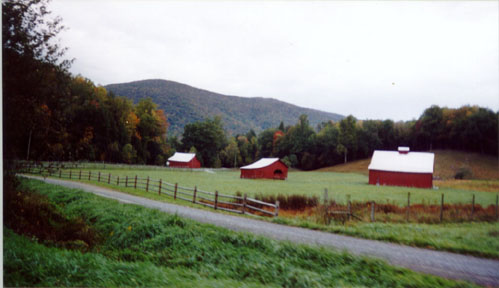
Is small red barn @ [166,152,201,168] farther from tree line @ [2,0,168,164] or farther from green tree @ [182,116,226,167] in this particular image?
tree line @ [2,0,168,164]

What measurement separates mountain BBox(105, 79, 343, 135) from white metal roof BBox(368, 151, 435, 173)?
174 centimetres

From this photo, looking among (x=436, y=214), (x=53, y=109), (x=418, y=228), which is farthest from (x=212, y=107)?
(x=436, y=214)

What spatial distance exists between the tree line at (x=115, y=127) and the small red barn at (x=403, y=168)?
0.30 meters

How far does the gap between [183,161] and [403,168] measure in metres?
7.31

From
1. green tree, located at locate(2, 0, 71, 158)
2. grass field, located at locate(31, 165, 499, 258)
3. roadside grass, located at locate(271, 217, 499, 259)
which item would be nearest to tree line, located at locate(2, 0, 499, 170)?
green tree, located at locate(2, 0, 71, 158)

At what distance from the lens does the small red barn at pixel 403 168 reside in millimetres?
8086

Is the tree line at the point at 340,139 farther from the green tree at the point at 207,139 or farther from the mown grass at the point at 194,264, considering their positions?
the mown grass at the point at 194,264

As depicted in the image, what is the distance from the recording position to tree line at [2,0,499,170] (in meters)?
5.90

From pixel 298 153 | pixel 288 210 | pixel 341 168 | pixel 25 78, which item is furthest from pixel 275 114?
pixel 25 78

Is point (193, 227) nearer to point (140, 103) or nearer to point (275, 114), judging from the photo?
point (140, 103)

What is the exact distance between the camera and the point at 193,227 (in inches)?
299

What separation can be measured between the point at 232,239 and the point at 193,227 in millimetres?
1491

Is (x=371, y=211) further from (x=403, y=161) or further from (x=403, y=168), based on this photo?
(x=403, y=161)

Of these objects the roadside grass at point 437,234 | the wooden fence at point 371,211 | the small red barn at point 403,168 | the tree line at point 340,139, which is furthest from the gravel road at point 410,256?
the small red barn at point 403,168
